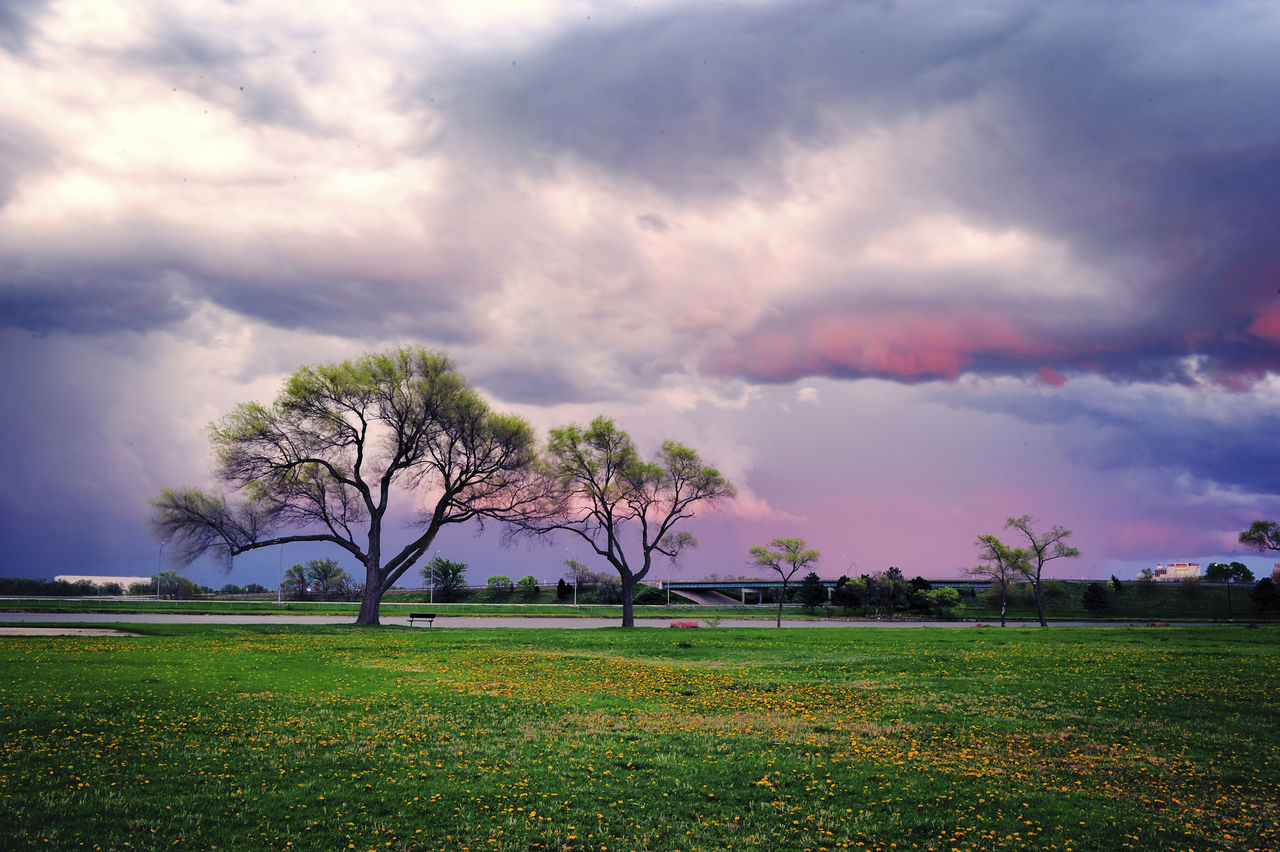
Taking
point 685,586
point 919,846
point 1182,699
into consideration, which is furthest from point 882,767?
point 685,586

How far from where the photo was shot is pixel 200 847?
8375 mm

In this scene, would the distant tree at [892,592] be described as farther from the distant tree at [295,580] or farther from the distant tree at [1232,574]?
the distant tree at [295,580]

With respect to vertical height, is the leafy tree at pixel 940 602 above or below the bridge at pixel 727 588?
above

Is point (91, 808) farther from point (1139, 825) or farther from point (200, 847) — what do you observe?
point (1139, 825)

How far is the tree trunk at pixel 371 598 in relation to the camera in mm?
47875

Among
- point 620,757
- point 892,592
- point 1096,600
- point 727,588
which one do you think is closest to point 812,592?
point 892,592

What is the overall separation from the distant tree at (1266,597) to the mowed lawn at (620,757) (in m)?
89.8

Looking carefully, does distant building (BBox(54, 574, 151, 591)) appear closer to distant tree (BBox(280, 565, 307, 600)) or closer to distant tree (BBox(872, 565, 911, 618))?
distant tree (BBox(280, 565, 307, 600))

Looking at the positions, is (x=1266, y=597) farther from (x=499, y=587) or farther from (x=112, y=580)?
(x=112, y=580)

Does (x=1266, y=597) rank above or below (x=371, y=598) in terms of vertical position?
below

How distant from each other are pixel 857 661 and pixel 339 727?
20858mm

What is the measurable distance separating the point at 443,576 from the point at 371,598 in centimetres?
7007

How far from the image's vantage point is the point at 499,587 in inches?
4754

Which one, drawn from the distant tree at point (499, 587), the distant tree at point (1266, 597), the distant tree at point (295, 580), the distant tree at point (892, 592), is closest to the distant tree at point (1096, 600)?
the distant tree at point (1266, 597)
